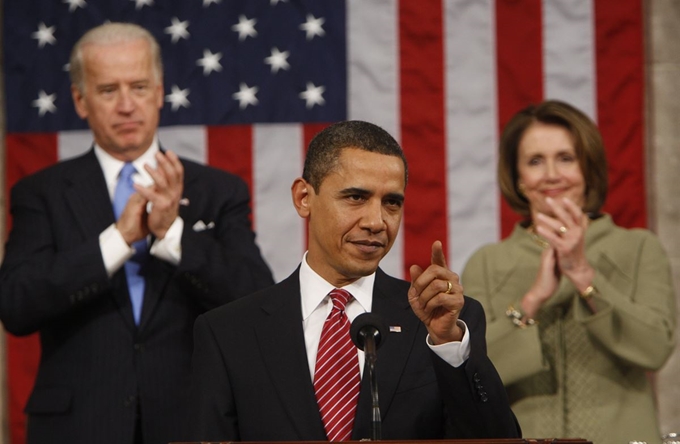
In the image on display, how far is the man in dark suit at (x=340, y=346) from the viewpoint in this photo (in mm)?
2467

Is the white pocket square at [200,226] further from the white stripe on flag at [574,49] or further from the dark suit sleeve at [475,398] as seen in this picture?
the white stripe on flag at [574,49]

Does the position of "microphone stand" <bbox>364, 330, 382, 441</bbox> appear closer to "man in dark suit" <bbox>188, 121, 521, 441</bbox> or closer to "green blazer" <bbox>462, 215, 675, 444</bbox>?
"man in dark suit" <bbox>188, 121, 521, 441</bbox>

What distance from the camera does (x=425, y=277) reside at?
2330 millimetres

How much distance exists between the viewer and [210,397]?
102 inches

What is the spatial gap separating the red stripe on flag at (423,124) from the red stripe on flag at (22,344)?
1.65 metres

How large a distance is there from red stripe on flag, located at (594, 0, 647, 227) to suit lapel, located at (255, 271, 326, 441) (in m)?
2.71

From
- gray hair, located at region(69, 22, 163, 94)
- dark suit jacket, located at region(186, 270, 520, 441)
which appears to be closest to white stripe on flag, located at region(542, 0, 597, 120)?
gray hair, located at region(69, 22, 163, 94)

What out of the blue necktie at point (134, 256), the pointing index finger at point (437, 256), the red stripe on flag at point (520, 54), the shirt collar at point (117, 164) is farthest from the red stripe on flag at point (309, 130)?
the pointing index finger at point (437, 256)

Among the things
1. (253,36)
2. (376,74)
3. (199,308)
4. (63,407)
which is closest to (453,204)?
(376,74)

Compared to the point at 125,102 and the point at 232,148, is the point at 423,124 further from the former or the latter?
the point at 125,102

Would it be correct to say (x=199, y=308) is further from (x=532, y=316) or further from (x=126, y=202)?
(x=532, y=316)

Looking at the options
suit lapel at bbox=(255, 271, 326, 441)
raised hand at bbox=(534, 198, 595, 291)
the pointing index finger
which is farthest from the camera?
raised hand at bbox=(534, 198, 595, 291)

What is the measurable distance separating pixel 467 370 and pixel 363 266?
0.38 m

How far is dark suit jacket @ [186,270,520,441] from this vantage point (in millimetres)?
2467
